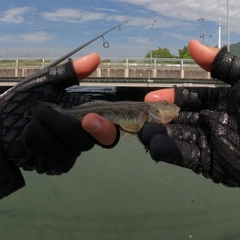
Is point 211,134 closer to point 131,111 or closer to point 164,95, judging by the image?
point 164,95

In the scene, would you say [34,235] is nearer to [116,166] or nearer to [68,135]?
[116,166]

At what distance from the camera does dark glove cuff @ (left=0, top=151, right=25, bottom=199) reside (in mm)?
3172

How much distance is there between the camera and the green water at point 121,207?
8.01 m

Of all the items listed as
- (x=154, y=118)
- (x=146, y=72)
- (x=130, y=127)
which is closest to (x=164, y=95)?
(x=154, y=118)

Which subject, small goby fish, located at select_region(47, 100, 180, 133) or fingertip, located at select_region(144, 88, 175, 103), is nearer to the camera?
small goby fish, located at select_region(47, 100, 180, 133)

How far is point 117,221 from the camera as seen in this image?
8.41m

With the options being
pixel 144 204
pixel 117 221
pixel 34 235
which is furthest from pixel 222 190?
pixel 34 235

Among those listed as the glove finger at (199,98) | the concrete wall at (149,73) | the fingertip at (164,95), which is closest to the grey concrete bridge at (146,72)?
the concrete wall at (149,73)

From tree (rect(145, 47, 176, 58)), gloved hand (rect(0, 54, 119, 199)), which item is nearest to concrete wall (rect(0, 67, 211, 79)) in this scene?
gloved hand (rect(0, 54, 119, 199))

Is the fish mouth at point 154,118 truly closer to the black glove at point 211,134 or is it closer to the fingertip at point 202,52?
the black glove at point 211,134

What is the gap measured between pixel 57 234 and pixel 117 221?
55.5 inches

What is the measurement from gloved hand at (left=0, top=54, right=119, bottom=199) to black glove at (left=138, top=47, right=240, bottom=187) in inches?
17.6

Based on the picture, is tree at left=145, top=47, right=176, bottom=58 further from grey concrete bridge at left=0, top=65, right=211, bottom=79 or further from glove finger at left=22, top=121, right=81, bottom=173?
glove finger at left=22, top=121, right=81, bottom=173

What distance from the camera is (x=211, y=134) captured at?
302 centimetres
